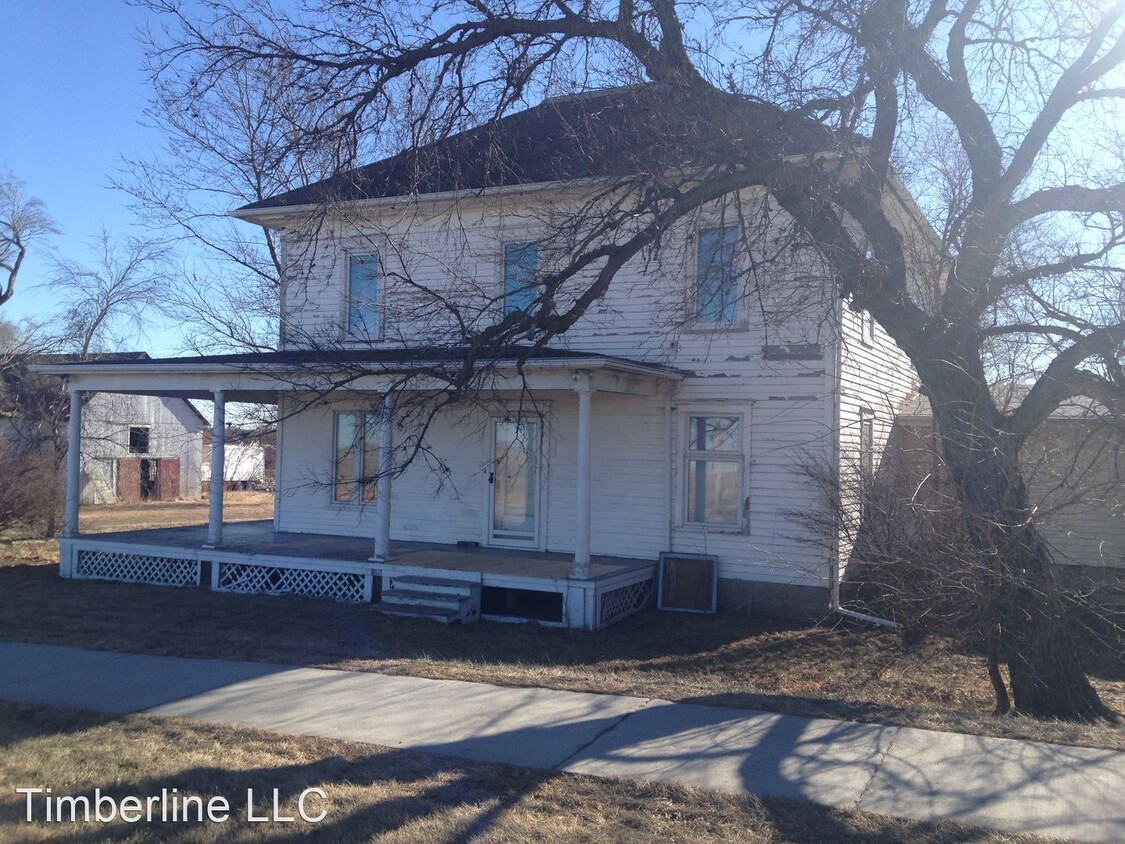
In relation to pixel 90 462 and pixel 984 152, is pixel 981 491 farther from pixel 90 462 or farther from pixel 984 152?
pixel 90 462

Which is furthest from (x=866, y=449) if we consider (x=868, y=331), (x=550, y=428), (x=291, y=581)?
(x=291, y=581)

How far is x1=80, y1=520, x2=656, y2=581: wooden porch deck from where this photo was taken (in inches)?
492

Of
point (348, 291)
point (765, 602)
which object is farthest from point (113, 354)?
point (765, 602)

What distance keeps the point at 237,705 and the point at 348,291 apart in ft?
30.8

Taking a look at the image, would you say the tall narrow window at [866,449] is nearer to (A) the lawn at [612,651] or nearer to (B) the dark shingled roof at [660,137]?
(A) the lawn at [612,651]

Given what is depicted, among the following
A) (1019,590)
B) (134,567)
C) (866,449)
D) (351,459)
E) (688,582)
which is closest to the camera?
(1019,590)

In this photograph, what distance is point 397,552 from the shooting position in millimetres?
13984

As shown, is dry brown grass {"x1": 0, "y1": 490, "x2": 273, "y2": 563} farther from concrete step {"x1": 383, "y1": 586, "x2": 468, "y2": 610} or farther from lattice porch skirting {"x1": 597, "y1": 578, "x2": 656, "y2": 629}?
lattice porch skirting {"x1": 597, "y1": 578, "x2": 656, "y2": 629}

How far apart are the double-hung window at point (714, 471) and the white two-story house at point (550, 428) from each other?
0.03 meters

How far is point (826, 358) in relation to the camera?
12.8 metres

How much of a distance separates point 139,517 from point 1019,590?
27.8 meters

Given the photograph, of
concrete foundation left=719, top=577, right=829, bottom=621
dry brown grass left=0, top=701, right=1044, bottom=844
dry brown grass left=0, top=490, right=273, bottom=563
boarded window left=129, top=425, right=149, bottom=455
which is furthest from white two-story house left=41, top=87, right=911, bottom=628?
boarded window left=129, top=425, right=149, bottom=455

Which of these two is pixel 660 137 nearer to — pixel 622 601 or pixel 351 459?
pixel 622 601

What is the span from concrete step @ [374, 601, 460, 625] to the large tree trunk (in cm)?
649
